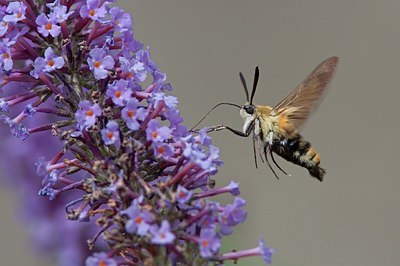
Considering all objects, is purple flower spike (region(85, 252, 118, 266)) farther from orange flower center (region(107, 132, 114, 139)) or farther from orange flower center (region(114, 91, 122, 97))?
orange flower center (region(114, 91, 122, 97))

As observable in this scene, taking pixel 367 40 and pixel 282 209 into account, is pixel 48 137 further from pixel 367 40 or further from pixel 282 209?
pixel 367 40

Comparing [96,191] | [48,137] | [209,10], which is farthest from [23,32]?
[209,10]

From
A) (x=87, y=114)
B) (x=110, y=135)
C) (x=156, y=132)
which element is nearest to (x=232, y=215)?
(x=156, y=132)

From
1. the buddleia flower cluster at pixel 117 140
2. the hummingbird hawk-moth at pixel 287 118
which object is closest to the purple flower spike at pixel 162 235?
the buddleia flower cluster at pixel 117 140

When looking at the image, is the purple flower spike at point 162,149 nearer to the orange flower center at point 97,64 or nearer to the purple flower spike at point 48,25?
the orange flower center at point 97,64

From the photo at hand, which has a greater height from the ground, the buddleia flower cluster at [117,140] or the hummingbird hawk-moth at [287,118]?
the hummingbird hawk-moth at [287,118]

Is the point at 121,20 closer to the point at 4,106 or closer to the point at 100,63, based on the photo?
the point at 100,63

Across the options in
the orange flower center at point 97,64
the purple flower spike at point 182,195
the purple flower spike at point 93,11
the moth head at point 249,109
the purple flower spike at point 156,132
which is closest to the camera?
the purple flower spike at point 182,195

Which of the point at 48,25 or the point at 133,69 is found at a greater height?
the point at 48,25
